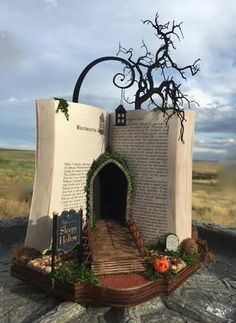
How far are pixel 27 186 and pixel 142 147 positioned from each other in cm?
814

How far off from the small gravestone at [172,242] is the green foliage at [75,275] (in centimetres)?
242

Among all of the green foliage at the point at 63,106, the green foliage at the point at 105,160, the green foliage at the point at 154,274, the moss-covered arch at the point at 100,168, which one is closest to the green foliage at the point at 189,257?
the green foliage at the point at 154,274

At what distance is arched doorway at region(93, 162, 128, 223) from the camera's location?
10.9 meters

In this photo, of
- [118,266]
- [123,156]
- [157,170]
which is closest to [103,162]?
[123,156]

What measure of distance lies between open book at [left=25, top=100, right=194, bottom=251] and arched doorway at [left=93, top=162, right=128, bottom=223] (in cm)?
46

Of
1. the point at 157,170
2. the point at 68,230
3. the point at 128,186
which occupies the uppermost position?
the point at 157,170

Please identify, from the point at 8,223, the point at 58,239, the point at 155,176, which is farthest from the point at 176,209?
the point at 8,223

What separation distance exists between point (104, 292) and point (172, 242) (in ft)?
8.98

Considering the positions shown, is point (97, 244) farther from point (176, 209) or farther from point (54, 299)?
point (176, 209)

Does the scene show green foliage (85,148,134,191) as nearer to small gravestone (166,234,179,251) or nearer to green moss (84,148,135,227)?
green moss (84,148,135,227)

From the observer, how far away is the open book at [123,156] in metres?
9.46

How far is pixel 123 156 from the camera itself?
35.2 feet

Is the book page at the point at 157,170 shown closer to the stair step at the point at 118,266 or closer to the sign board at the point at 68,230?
the stair step at the point at 118,266

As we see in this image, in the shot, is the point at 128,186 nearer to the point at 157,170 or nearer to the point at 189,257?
the point at 157,170
